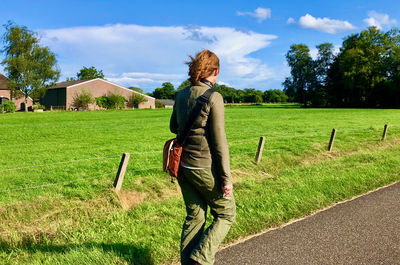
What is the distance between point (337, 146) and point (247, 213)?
30.3 ft

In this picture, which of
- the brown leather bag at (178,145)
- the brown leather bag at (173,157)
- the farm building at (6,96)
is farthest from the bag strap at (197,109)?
the farm building at (6,96)

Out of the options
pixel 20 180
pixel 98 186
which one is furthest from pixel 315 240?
pixel 20 180

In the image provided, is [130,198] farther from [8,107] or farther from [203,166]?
[8,107]

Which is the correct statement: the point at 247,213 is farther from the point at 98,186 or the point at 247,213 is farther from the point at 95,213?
the point at 98,186

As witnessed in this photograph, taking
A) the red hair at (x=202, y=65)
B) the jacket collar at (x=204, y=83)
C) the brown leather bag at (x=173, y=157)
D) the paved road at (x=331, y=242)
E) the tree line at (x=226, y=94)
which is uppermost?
the tree line at (x=226, y=94)

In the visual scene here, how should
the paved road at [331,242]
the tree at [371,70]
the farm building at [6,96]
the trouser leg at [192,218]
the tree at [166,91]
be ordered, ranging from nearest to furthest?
the trouser leg at [192,218], the paved road at [331,242], the farm building at [6,96], the tree at [371,70], the tree at [166,91]

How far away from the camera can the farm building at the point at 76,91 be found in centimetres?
6506

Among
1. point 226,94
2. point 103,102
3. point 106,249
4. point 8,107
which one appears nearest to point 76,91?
point 103,102

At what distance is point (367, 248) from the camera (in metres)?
4.12

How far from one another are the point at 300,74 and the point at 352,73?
15.7 meters

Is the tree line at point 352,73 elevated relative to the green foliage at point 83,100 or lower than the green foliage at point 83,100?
elevated

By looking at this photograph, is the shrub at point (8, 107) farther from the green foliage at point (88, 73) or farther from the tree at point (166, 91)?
the tree at point (166, 91)

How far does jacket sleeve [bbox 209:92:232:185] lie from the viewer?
291 cm

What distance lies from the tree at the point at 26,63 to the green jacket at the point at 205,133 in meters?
64.0
